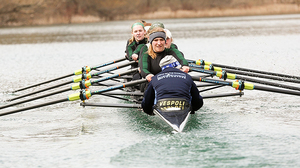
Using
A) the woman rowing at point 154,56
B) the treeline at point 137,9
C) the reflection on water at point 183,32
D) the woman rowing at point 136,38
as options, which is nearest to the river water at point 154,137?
the woman rowing at point 154,56

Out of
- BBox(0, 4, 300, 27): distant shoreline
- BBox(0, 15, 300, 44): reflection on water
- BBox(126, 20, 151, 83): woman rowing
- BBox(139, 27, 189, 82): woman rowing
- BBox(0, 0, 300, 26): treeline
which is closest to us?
BBox(139, 27, 189, 82): woman rowing

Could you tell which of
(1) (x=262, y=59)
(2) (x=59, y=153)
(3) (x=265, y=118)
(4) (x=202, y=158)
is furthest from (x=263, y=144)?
(1) (x=262, y=59)

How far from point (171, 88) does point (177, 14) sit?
93.6 meters

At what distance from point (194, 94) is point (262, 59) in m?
11.8

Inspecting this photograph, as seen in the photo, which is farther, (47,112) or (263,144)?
(47,112)

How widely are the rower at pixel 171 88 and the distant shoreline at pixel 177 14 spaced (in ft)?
280

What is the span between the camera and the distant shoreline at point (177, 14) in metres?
89.0

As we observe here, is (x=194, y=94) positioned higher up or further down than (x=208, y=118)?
higher up

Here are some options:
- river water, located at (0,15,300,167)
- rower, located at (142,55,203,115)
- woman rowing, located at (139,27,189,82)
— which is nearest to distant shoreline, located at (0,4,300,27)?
river water, located at (0,15,300,167)

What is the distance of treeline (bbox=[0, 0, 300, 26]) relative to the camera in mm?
88438

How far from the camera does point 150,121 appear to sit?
309 inches

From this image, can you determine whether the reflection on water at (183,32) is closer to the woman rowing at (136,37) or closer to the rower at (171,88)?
the woman rowing at (136,37)

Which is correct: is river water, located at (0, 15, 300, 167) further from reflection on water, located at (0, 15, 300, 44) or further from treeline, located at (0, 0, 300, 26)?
treeline, located at (0, 0, 300, 26)

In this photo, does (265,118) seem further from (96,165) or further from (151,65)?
(96,165)
